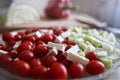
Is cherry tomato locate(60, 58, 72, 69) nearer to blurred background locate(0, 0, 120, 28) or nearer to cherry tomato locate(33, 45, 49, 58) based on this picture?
cherry tomato locate(33, 45, 49, 58)

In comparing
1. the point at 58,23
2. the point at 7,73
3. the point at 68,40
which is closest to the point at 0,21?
the point at 58,23

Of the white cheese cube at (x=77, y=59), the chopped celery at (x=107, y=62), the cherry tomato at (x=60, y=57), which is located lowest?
the chopped celery at (x=107, y=62)

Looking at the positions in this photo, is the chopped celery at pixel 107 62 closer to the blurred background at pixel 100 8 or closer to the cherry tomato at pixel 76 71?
the cherry tomato at pixel 76 71

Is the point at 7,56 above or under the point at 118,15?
above

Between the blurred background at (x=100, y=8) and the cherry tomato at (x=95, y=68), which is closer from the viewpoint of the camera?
the cherry tomato at (x=95, y=68)

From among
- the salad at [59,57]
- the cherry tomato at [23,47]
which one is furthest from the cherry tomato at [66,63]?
the cherry tomato at [23,47]

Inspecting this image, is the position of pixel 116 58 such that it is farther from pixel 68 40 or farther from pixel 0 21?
pixel 0 21

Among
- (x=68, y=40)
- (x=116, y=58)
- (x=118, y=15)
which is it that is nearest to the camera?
(x=116, y=58)

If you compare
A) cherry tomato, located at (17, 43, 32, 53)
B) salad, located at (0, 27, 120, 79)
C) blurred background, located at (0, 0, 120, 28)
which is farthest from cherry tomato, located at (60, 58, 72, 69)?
blurred background, located at (0, 0, 120, 28)
